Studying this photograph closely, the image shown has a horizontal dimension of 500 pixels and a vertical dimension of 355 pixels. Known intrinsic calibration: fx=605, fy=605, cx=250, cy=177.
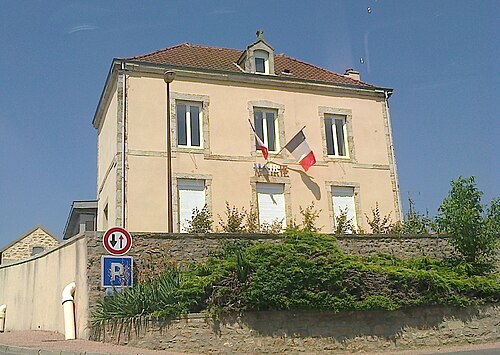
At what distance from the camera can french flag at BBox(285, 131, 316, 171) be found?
2231cm

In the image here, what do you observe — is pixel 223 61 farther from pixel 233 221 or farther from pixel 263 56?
pixel 233 221

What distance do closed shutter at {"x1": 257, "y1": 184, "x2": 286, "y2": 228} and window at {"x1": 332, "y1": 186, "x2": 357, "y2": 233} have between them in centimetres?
212

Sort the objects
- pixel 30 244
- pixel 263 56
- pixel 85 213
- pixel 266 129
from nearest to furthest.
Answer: pixel 266 129
pixel 263 56
pixel 85 213
pixel 30 244

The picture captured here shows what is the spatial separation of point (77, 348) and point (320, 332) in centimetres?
498

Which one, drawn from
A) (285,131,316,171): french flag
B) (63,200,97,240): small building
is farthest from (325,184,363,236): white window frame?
(63,200,97,240): small building

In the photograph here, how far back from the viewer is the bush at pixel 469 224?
632 inches

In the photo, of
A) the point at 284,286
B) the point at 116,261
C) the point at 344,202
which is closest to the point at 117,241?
the point at 116,261

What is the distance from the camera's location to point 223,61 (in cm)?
2402

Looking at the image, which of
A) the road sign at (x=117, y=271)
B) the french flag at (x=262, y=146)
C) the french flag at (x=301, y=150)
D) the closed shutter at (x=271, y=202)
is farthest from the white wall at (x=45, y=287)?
the french flag at (x=301, y=150)

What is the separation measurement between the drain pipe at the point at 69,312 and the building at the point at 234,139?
5.10 metres

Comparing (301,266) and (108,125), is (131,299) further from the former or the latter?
(108,125)

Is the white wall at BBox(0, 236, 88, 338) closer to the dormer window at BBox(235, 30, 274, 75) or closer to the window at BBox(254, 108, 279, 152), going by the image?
the window at BBox(254, 108, 279, 152)

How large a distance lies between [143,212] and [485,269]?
1061 cm

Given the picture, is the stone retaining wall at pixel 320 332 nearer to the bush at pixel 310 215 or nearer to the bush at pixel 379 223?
the bush at pixel 379 223
